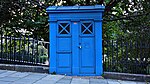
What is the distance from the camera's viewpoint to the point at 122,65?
9234 millimetres

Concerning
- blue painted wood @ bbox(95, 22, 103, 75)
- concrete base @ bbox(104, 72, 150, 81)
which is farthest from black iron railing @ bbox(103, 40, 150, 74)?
blue painted wood @ bbox(95, 22, 103, 75)

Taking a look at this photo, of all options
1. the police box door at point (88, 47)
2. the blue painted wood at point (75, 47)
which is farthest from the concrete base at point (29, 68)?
the police box door at point (88, 47)

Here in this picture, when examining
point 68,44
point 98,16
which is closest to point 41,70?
point 68,44

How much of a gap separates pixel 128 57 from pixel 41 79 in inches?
129

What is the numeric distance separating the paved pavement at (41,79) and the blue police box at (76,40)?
43cm

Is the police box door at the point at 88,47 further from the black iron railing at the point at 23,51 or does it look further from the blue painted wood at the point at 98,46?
the black iron railing at the point at 23,51

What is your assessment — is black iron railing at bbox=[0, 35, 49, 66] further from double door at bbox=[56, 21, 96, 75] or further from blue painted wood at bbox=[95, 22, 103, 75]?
blue painted wood at bbox=[95, 22, 103, 75]

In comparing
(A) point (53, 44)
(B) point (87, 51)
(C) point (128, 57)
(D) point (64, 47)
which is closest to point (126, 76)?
(C) point (128, 57)

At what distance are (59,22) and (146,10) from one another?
240 inches

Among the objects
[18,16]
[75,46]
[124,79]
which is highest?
[18,16]

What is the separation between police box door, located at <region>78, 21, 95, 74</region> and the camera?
9.05 meters

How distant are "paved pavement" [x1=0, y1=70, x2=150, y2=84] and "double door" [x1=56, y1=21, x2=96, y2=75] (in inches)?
16.2

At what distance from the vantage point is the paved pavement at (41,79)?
26.0ft

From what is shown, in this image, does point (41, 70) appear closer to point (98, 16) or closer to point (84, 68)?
point (84, 68)
